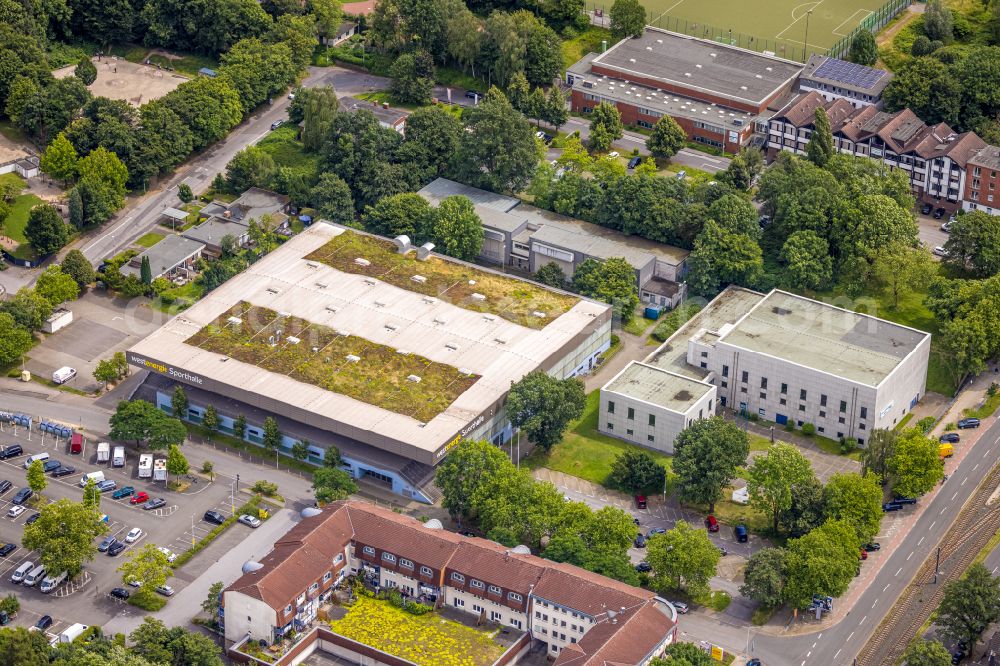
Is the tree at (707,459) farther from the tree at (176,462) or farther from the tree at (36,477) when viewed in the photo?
the tree at (36,477)

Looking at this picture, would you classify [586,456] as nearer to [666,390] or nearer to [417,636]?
[666,390]

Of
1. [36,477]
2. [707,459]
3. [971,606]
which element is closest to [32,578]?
[36,477]

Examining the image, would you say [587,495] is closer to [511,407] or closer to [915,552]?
[511,407]

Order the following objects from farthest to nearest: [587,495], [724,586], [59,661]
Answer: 1. [587,495]
2. [724,586]
3. [59,661]

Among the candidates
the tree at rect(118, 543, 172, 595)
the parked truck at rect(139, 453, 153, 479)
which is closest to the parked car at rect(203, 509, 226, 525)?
the parked truck at rect(139, 453, 153, 479)

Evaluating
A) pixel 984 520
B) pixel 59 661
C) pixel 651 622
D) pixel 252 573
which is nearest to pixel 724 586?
pixel 651 622

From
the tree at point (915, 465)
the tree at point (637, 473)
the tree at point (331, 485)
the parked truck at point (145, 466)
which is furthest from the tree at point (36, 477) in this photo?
the tree at point (915, 465)

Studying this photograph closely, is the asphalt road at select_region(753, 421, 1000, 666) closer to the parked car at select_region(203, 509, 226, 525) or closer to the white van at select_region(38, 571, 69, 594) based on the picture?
the parked car at select_region(203, 509, 226, 525)
